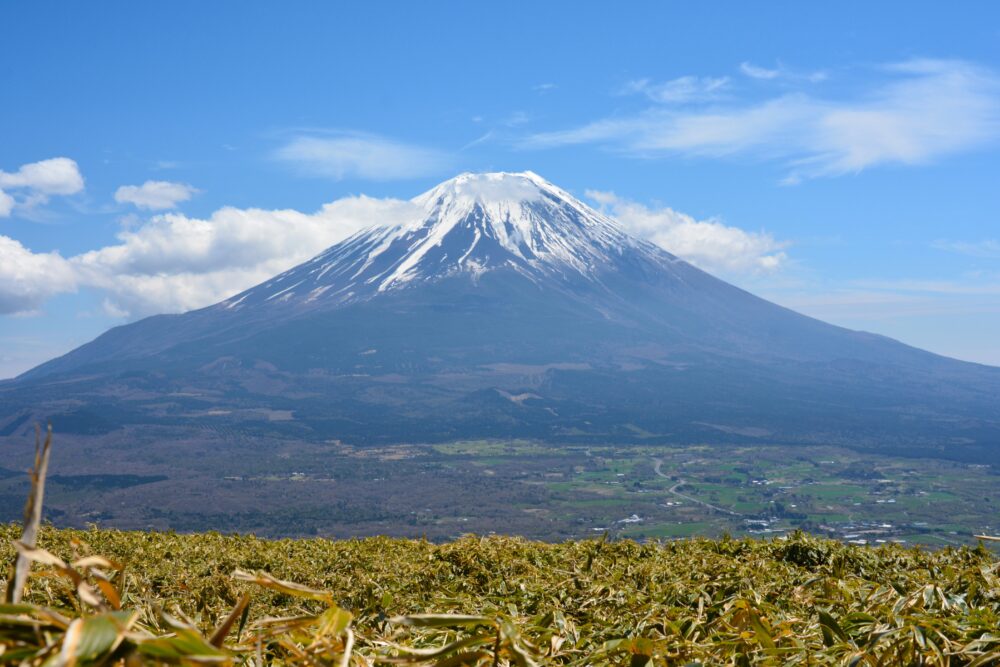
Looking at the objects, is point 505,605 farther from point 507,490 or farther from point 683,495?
point 507,490

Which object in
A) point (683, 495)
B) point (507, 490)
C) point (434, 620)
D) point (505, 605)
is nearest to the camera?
point (434, 620)

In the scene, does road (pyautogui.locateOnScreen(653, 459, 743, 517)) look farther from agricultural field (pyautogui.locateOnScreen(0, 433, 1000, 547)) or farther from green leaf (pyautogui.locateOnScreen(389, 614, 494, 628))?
green leaf (pyautogui.locateOnScreen(389, 614, 494, 628))

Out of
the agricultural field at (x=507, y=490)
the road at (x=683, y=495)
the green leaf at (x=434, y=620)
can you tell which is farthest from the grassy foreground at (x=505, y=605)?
the road at (x=683, y=495)

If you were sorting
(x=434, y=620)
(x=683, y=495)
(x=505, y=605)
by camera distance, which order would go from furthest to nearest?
1. (x=683, y=495)
2. (x=505, y=605)
3. (x=434, y=620)

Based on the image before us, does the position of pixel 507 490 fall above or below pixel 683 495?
above

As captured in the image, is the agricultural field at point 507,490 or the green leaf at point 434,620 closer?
the green leaf at point 434,620

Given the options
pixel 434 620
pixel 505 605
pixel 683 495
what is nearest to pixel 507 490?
pixel 683 495

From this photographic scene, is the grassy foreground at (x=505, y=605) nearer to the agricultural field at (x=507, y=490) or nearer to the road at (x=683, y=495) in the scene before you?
the agricultural field at (x=507, y=490)

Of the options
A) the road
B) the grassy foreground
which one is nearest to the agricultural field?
the road
